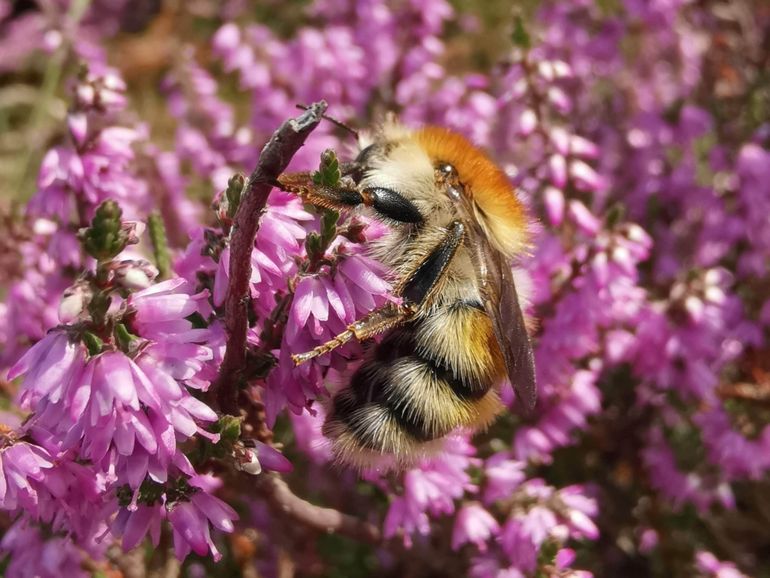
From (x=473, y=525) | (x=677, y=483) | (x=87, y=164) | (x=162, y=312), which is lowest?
(x=677, y=483)

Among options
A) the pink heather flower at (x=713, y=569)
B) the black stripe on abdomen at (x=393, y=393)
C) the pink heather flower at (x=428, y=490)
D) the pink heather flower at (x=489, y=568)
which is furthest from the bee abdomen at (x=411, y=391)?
the pink heather flower at (x=713, y=569)

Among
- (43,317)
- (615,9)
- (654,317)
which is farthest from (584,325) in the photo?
(615,9)

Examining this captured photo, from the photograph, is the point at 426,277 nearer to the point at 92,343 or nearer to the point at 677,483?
the point at 92,343

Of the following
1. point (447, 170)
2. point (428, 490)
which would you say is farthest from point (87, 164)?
point (428, 490)

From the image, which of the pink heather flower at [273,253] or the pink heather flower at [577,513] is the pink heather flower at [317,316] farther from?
the pink heather flower at [577,513]

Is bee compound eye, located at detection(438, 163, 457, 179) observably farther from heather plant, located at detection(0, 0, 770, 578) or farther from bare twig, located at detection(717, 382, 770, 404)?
bare twig, located at detection(717, 382, 770, 404)

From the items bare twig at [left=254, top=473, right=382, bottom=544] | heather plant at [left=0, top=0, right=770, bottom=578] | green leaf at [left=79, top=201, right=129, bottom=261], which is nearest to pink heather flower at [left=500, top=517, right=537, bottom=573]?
heather plant at [left=0, top=0, right=770, bottom=578]
